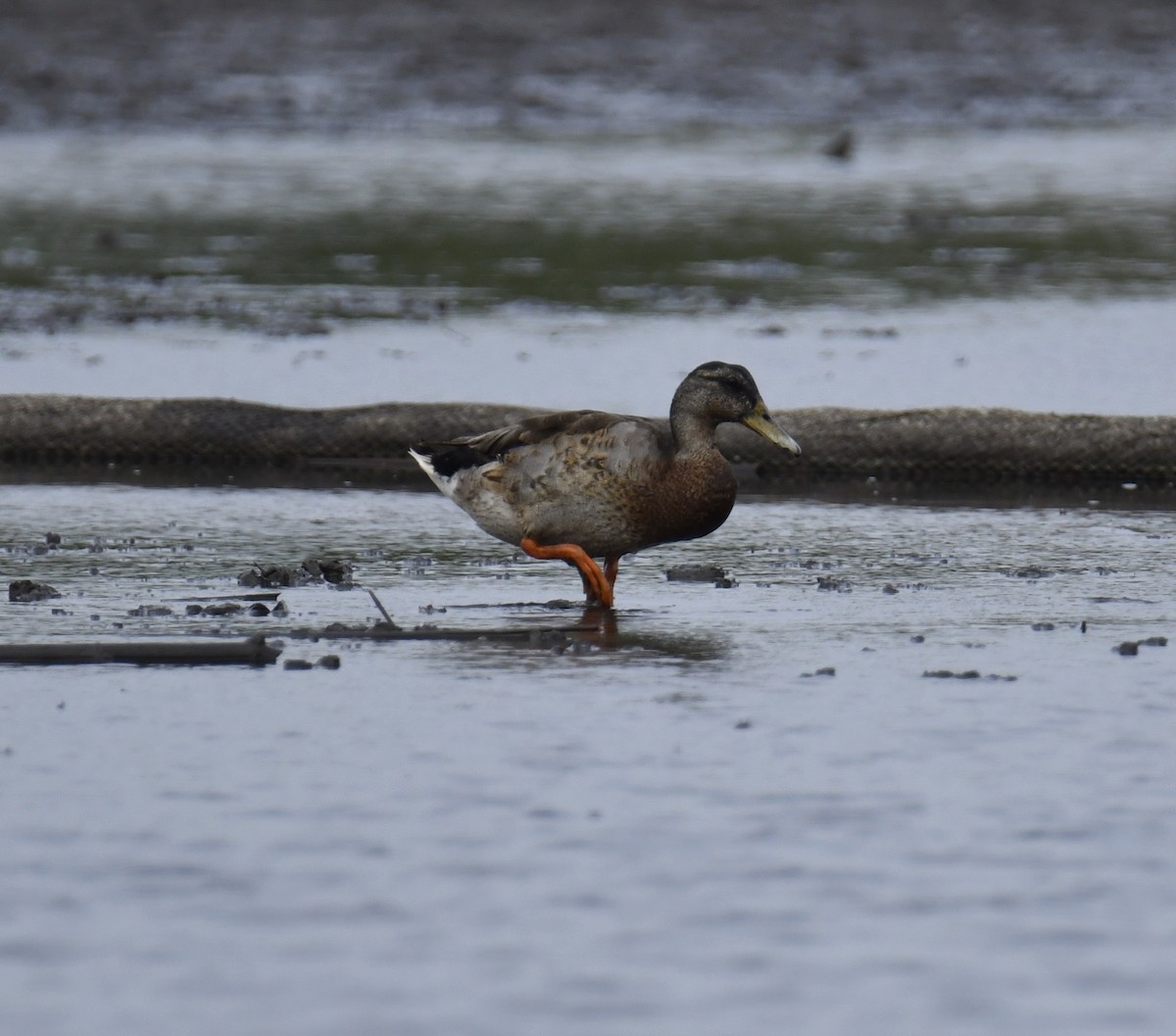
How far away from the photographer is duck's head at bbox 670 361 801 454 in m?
9.62

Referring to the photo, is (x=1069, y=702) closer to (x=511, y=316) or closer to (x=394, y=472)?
(x=394, y=472)

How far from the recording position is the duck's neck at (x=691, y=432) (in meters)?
9.52

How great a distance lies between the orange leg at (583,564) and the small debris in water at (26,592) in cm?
181

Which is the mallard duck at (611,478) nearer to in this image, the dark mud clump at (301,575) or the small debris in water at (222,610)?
the dark mud clump at (301,575)

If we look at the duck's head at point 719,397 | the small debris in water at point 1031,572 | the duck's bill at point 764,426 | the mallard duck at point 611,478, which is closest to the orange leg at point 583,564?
the mallard duck at point 611,478

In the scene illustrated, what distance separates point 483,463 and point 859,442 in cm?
323

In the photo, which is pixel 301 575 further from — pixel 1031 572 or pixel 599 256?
pixel 599 256

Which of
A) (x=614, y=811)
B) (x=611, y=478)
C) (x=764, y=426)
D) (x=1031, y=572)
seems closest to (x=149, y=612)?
(x=611, y=478)

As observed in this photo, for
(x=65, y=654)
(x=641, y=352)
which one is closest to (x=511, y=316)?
(x=641, y=352)

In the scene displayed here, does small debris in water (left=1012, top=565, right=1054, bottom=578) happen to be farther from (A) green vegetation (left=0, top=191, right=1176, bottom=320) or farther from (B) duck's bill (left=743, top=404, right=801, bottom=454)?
(A) green vegetation (left=0, top=191, right=1176, bottom=320)

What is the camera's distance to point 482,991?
18.1 feet

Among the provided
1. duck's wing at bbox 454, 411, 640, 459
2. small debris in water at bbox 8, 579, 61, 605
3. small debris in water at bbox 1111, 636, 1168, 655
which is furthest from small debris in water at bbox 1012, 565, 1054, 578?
small debris in water at bbox 8, 579, 61, 605

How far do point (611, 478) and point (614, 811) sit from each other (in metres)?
2.80

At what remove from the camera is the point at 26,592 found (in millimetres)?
9414
